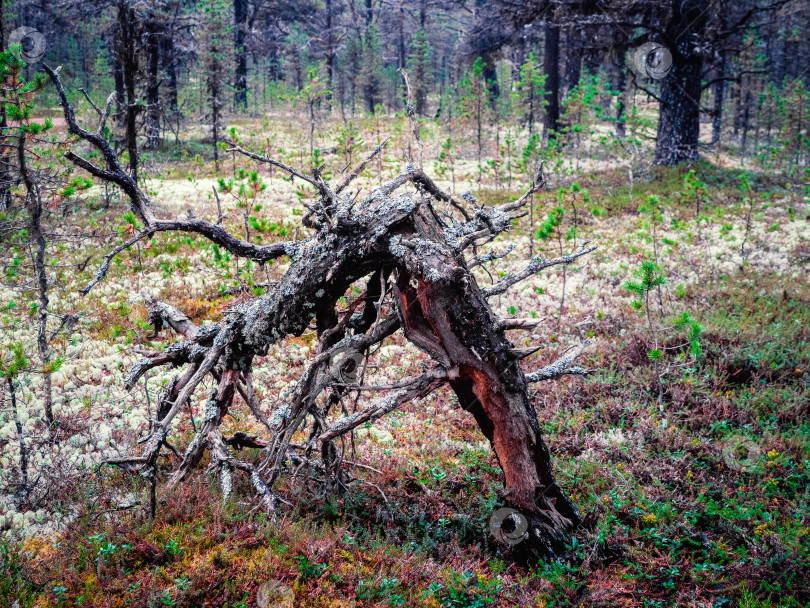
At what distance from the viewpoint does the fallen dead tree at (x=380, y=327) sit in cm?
326

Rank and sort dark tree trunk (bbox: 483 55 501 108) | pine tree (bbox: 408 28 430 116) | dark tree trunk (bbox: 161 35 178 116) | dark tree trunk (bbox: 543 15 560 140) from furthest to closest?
pine tree (bbox: 408 28 430 116) < dark tree trunk (bbox: 483 55 501 108) < dark tree trunk (bbox: 161 35 178 116) < dark tree trunk (bbox: 543 15 560 140)

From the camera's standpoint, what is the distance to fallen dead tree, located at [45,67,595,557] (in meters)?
3.26

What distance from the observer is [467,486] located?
4664mm

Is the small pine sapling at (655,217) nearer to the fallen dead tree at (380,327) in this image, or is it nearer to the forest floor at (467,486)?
the forest floor at (467,486)

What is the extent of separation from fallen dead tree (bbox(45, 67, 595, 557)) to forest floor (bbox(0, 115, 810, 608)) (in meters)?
0.40

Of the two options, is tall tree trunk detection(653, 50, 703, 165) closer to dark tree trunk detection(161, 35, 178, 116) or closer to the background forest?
the background forest

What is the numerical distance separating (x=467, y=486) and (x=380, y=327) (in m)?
2.06

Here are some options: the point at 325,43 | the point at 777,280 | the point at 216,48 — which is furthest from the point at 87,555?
the point at 325,43

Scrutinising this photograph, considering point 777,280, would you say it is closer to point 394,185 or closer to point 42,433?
point 394,185

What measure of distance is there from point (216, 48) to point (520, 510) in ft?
81.5

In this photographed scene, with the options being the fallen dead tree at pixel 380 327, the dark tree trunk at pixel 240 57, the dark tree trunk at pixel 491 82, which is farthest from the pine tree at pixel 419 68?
the fallen dead tree at pixel 380 327

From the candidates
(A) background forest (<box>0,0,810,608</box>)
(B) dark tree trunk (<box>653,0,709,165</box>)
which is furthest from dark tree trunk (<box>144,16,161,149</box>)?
(B) dark tree trunk (<box>653,0,709,165</box>)

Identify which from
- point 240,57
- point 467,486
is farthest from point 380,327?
point 240,57

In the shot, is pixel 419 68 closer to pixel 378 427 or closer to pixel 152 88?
pixel 152 88
